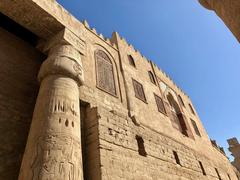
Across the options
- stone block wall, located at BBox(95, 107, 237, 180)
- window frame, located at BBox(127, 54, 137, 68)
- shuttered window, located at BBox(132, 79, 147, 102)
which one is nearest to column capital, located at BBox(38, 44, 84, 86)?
stone block wall, located at BBox(95, 107, 237, 180)

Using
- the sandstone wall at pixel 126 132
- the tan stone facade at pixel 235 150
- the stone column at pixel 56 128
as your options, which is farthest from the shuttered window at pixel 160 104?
the tan stone facade at pixel 235 150

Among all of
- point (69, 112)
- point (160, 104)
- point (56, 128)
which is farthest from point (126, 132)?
point (160, 104)

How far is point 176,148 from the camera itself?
796cm

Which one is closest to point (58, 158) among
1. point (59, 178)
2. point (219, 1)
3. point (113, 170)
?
point (59, 178)

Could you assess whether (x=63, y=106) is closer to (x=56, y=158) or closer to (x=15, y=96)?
(x=56, y=158)

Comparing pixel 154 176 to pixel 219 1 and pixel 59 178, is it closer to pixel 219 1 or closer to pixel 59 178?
pixel 59 178

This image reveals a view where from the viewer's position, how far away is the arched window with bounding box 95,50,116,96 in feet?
23.8

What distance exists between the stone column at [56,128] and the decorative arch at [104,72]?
2238 millimetres

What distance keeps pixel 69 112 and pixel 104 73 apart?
13.0 ft

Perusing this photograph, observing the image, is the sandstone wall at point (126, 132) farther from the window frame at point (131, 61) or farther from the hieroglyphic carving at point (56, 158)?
the hieroglyphic carving at point (56, 158)

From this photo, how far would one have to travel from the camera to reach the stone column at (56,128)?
311 cm

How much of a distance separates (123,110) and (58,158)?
13.8 feet

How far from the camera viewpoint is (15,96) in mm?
5027

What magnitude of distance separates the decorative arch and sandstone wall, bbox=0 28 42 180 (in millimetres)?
2144
